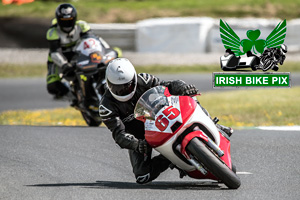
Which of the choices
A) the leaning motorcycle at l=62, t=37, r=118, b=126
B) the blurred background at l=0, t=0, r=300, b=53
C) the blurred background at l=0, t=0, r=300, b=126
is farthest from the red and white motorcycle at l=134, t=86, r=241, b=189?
the blurred background at l=0, t=0, r=300, b=53

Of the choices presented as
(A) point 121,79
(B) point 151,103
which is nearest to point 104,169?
(A) point 121,79

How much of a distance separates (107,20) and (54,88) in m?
15.1

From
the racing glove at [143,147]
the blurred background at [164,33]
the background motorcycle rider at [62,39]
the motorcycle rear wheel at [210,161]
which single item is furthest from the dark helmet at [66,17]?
the motorcycle rear wheel at [210,161]

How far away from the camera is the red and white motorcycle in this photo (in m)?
5.74

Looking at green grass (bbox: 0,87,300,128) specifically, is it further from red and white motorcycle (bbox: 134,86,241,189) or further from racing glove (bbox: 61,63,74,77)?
red and white motorcycle (bbox: 134,86,241,189)

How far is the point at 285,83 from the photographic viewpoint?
1172 centimetres

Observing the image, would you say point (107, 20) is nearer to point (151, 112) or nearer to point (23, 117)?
point (23, 117)

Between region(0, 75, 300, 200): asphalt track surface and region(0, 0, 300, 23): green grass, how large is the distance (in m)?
16.7

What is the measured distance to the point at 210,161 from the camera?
5.66m

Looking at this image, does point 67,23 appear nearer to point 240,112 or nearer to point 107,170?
point 240,112

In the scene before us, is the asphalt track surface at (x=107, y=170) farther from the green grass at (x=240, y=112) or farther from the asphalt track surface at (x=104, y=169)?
the green grass at (x=240, y=112)

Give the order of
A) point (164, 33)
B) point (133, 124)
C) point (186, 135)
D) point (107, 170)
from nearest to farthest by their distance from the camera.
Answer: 1. point (186, 135)
2. point (133, 124)
3. point (107, 170)
4. point (164, 33)

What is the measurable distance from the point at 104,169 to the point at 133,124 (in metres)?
0.69

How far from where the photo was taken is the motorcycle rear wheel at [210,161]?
5.67 m
